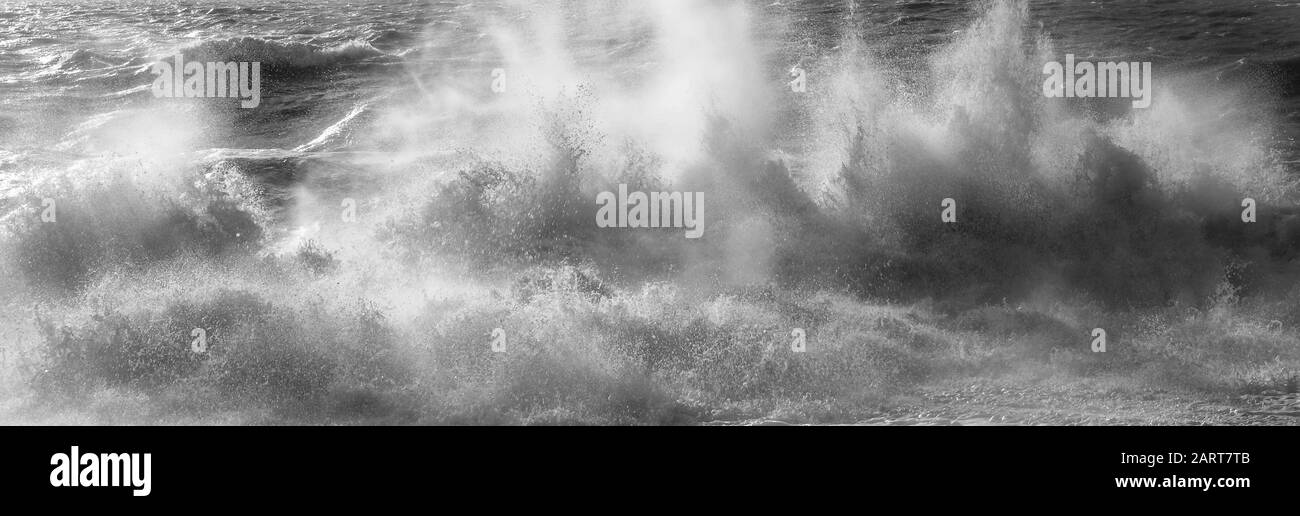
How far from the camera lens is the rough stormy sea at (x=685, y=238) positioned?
38.5ft

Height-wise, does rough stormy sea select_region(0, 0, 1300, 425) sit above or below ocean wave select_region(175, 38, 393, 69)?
below

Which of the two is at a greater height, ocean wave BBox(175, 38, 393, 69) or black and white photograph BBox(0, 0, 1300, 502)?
ocean wave BBox(175, 38, 393, 69)

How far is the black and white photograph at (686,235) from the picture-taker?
1166 centimetres

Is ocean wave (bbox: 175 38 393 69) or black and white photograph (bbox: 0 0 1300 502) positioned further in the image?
ocean wave (bbox: 175 38 393 69)

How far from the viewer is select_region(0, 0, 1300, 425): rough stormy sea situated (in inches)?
462

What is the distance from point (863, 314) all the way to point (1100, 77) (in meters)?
8.13

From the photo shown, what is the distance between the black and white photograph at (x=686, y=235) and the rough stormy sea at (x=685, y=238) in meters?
0.05

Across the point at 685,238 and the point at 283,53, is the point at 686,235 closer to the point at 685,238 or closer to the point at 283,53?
the point at 685,238

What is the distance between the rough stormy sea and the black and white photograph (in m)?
0.05

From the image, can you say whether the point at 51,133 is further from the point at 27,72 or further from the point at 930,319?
the point at 930,319

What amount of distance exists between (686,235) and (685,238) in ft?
0.23

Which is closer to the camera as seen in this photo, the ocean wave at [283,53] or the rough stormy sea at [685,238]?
the rough stormy sea at [685,238]

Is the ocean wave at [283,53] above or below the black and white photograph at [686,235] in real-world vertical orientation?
above

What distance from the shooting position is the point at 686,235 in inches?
600
